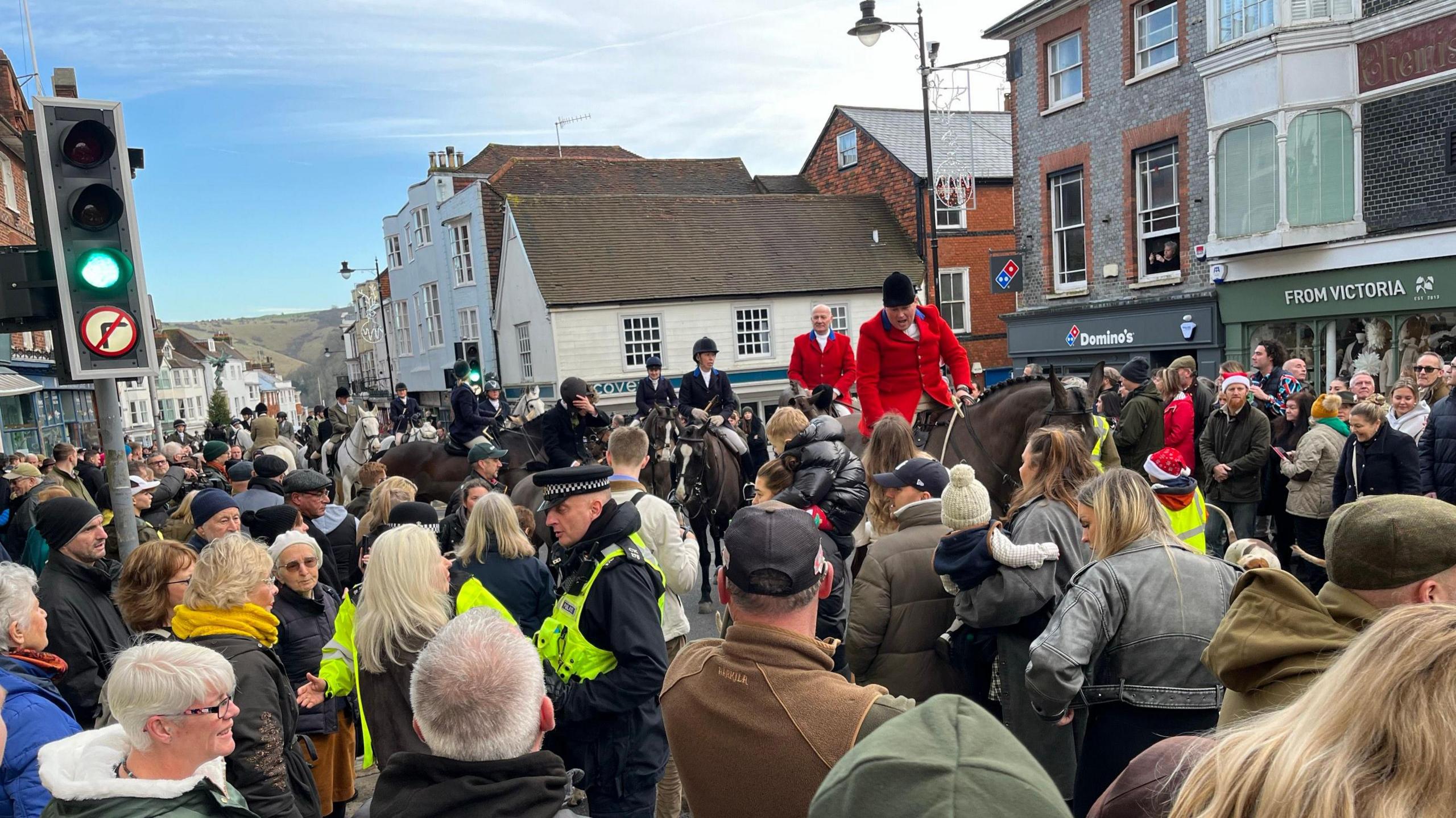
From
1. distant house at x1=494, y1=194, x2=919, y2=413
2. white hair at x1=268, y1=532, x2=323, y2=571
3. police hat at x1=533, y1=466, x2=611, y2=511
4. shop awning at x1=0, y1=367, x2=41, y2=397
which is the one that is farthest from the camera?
distant house at x1=494, y1=194, x2=919, y2=413

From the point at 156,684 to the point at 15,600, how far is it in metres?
1.55

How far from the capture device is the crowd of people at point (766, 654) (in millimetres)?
1298

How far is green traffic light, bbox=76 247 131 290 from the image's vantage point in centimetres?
474

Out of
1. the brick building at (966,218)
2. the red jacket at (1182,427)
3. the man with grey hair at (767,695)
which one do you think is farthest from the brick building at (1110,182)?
the man with grey hair at (767,695)

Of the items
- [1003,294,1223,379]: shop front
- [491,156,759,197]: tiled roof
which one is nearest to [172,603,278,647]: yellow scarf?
[1003,294,1223,379]: shop front

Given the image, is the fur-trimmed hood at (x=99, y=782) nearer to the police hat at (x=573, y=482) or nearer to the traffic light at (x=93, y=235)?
the police hat at (x=573, y=482)

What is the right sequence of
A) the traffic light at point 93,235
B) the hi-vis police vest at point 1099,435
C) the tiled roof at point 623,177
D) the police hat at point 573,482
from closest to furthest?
the police hat at point 573,482 → the traffic light at point 93,235 → the hi-vis police vest at point 1099,435 → the tiled roof at point 623,177

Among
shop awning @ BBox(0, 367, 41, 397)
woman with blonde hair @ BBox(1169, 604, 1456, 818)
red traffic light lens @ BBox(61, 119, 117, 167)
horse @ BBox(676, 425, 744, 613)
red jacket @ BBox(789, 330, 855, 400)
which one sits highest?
red traffic light lens @ BBox(61, 119, 117, 167)

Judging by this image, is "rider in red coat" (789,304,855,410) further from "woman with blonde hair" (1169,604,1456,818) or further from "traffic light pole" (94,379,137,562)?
"woman with blonde hair" (1169,604,1456,818)

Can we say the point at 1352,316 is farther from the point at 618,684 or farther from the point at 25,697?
the point at 25,697

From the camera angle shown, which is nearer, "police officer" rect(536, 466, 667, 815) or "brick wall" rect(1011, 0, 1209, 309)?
"police officer" rect(536, 466, 667, 815)

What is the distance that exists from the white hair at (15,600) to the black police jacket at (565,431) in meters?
6.37

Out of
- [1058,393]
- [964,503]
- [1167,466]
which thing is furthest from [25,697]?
[1058,393]

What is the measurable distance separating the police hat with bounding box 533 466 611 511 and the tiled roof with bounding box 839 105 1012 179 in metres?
25.7
